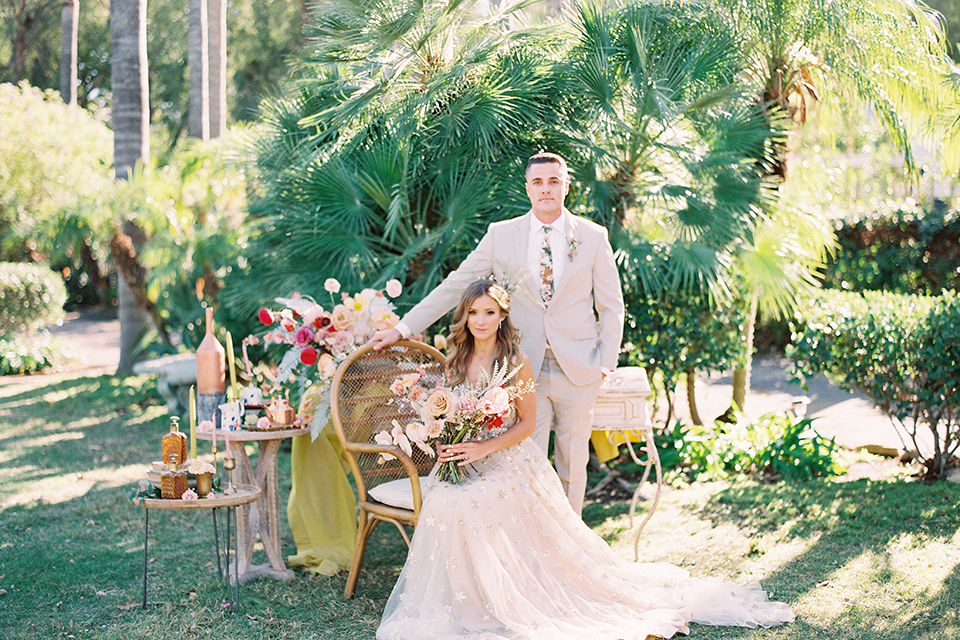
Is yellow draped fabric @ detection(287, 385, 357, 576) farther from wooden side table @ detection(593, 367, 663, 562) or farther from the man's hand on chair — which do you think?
wooden side table @ detection(593, 367, 663, 562)

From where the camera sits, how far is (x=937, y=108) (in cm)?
580

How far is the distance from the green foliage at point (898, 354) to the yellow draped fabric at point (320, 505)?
3.26 metres

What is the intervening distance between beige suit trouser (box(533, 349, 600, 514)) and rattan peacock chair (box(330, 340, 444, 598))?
54 cm

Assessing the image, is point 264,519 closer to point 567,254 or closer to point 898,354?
point 567,254

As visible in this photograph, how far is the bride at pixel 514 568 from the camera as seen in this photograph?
3.40m

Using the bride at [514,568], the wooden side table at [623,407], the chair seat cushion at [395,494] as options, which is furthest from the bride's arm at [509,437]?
the wooden side table at [623,407]

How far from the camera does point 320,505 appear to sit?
4516mm

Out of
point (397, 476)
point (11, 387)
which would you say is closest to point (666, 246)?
point (397, 476)

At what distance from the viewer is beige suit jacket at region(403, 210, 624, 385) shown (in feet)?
13.7

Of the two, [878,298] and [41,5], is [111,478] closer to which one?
[878,298]

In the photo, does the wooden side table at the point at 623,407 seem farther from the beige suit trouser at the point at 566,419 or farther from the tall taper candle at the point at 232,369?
the tall taper candle at the point at 232,369

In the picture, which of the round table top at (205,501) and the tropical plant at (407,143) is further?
the tropical plant at (407,143)

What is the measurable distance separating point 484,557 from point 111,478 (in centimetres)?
401

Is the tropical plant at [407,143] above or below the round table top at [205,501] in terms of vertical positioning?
above
